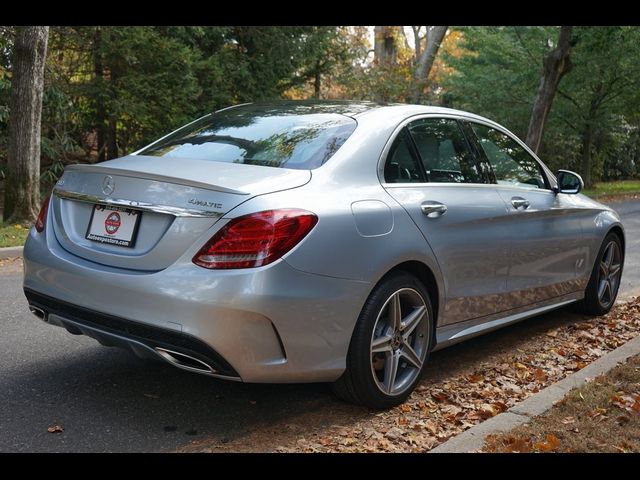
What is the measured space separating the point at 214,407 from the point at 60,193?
1.42 meters

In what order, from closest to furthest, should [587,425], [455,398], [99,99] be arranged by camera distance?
[587,425]
[455,398]
[99,99]

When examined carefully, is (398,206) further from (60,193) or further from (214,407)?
(60,193)

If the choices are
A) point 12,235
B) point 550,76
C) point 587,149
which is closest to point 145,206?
point 12,235

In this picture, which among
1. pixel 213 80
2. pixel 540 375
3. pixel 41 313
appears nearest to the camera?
pixel 41 313

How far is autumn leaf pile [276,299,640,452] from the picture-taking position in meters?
3.69

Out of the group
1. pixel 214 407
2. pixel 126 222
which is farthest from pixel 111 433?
pixel 126 222

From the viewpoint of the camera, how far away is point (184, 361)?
137 inches

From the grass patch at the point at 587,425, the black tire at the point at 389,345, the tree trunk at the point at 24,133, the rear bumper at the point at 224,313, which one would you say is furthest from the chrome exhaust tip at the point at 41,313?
the tree trunk at the point at 24,133

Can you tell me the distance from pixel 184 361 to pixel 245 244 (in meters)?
0.62

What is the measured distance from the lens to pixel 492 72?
2692 cm

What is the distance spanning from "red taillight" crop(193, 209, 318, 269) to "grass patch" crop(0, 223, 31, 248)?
22.7ft

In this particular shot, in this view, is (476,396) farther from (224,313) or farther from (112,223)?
(112,223)

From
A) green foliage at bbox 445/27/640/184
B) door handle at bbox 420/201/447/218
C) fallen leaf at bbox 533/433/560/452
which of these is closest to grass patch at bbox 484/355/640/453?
fallen leaf at bbox 533/433/560/452

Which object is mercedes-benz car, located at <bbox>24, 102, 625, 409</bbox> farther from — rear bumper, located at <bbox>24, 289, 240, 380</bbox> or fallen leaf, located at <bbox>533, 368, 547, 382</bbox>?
fallen leaf, located at <bbox>533, 368, 547, 382</bbox>
